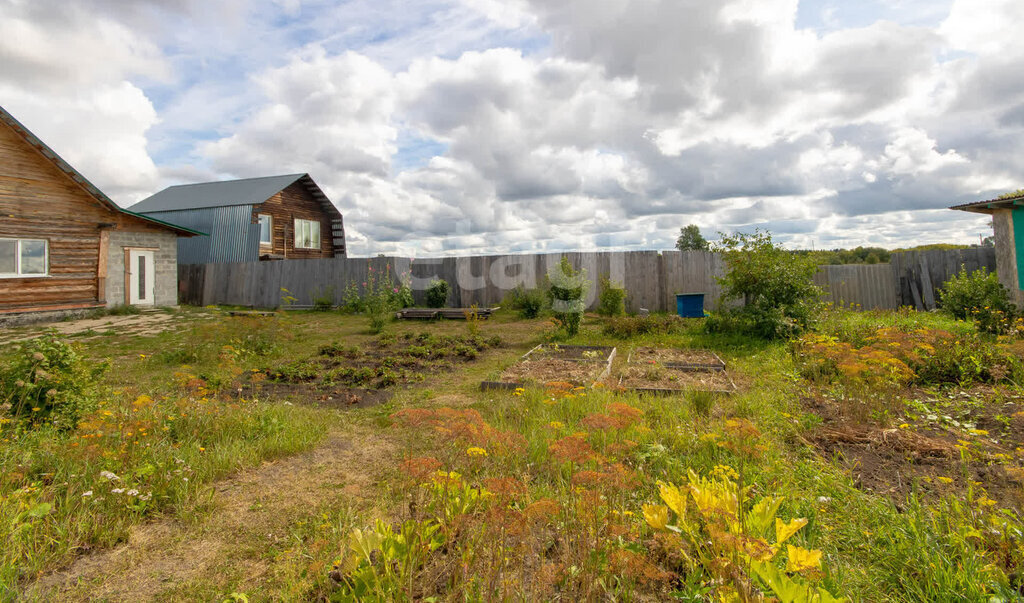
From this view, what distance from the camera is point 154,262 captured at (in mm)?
15656

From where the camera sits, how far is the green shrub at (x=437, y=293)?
1571 centimetres

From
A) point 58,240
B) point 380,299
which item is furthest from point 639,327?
point 58,240

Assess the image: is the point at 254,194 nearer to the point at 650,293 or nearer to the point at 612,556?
the point at 650,293

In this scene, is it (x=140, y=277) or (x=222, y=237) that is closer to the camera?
(x=140, y=277)

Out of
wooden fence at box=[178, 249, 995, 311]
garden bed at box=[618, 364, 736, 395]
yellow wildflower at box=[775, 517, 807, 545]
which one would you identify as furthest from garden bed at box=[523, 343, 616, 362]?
yellow wildflower at box=[775, 517, 807, 545]

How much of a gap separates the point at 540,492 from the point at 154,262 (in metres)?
17.3

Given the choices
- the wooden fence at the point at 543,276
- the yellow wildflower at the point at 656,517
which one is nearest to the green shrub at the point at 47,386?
the yellow wildflower at the point at 656,517

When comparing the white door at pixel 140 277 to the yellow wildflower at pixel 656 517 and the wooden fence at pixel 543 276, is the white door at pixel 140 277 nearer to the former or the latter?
the wooden fence at pixel 543 276

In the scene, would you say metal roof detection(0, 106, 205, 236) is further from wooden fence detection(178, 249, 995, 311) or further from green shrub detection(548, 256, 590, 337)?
green shrub detection(548, 256, 590, 337)

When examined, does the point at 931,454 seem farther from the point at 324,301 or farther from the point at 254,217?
the point at 254,217

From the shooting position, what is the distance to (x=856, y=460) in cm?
303

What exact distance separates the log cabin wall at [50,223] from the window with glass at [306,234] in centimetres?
848

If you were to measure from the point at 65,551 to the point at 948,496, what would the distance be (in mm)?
4250

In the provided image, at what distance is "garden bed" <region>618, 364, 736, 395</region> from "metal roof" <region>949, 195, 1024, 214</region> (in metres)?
7.50
